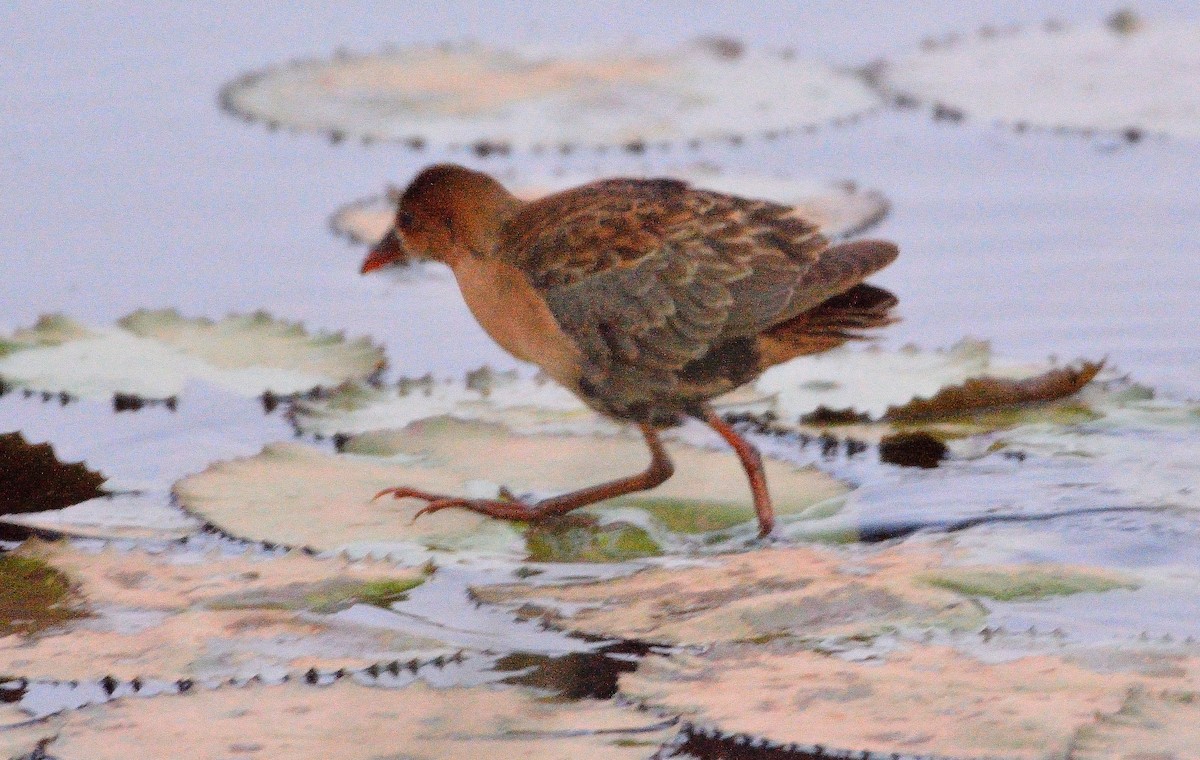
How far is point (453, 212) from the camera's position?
138 inches

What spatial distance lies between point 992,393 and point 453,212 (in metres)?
1.18

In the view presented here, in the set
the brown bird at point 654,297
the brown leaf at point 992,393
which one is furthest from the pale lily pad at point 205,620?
the brown leaf at point 992,393

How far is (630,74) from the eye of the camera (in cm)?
644

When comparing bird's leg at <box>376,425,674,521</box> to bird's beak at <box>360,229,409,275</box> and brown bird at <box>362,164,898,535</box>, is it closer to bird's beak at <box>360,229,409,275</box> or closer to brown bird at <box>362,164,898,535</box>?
brown bird at <box>362,164,898,535</box>

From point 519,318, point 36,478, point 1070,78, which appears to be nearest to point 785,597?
point 519,318

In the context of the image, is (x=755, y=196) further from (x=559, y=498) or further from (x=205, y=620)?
(x=205, y=620)

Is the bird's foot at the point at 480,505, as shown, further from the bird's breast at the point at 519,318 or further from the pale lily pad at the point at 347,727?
the pale lily pad at the point at 347,727

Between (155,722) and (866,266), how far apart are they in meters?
1.52

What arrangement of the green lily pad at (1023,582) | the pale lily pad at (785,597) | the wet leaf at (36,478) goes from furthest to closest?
the wet leaf at (36,478) → the green lily pad at (1023,582) → the pale lily pad at (785,597)

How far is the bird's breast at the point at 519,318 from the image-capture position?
131 inches

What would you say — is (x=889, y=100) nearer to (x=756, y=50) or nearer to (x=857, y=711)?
(x=756, y=50)

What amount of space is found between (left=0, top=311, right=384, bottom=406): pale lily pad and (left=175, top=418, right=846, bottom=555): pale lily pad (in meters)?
0.42

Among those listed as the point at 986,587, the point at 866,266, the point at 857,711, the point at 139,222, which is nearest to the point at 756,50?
the point at 139,222

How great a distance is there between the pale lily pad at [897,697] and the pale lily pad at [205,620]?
428 millimetres
